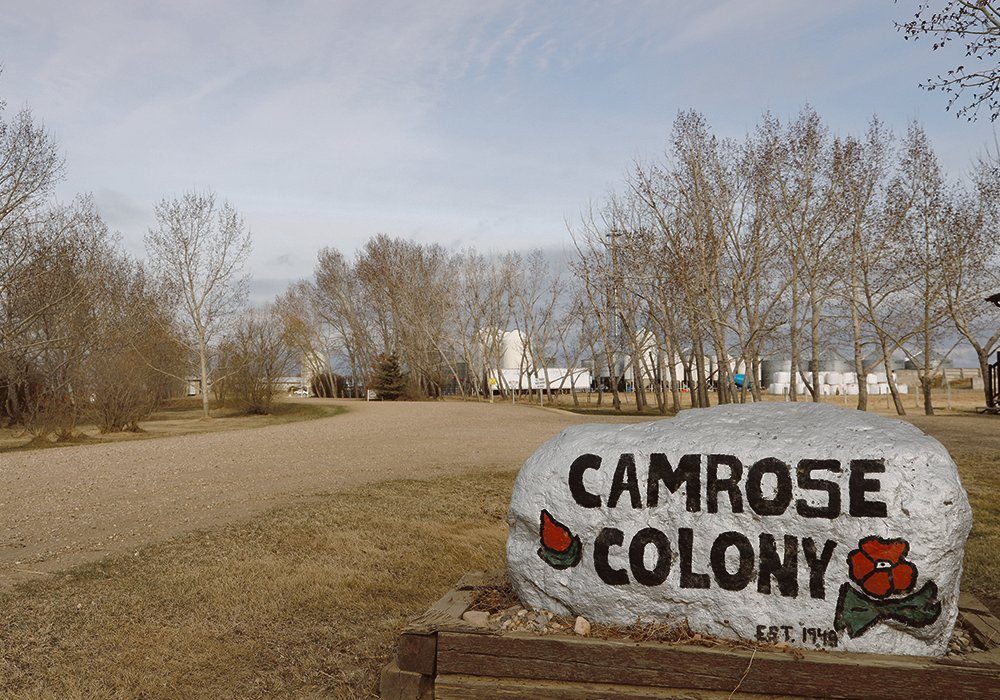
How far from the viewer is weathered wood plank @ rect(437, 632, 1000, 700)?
2.96m

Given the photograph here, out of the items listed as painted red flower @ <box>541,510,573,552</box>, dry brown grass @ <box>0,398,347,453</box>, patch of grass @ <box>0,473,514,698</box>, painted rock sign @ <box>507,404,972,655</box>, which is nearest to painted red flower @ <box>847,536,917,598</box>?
painted rock sign @ <box>507,404,972,655</box>

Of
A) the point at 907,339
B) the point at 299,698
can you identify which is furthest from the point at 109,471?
the point at 907,339

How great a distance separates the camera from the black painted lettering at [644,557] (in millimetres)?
3382

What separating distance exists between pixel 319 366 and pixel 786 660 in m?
60.0

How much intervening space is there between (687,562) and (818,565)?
550 mm

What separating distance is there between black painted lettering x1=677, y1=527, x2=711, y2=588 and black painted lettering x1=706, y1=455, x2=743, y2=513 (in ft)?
0.50

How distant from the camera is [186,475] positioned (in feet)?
40.8

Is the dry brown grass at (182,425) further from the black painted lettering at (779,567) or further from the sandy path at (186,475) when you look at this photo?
the black painted lettering at (779,567)

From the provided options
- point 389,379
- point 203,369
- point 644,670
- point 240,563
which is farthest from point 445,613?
point 389,379

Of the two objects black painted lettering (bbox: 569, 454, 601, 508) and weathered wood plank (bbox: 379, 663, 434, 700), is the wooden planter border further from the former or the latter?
black painted lettering (bbox: 569, 454, 601, 508)

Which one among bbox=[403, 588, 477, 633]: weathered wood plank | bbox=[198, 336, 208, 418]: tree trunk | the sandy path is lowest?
the sandy path

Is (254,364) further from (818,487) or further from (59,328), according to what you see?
(818,487)

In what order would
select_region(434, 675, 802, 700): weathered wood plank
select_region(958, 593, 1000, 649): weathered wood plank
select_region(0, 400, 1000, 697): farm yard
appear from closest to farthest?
select_region(434, 675, 802, 700): weathered wood plank, select_region(958, 593, 1000, 649): weathered wood plank, select_region(0, 400, 1000, 697): farm yard

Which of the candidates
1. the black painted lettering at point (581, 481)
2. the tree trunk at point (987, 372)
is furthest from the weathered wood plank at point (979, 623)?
the tree trunk at point (987, 372)
